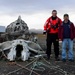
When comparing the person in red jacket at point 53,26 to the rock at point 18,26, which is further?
the rock at point 18,26

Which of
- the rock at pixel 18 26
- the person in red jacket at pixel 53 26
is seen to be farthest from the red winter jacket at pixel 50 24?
the rock at pixel 18 26

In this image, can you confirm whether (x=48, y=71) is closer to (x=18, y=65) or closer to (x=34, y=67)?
(x=34, y=67)

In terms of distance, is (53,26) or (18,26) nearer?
(53,26)

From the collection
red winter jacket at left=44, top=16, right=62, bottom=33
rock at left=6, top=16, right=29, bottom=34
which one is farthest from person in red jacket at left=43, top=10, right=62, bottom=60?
rock at left=6, top=16, right=29, bottom=34

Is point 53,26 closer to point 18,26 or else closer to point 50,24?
point 50,24

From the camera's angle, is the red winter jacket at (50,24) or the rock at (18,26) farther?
the rock at (18,26)

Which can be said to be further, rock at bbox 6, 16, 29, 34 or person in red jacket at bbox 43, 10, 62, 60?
rock at bbox 6, 16, 29, 34

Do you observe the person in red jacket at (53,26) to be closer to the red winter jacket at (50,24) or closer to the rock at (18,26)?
the red winter jacket at (50,24)

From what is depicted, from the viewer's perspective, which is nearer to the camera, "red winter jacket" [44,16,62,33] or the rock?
"red winter jacket" [44,16,62,33]

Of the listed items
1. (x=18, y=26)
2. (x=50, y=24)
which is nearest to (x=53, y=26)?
(x=50, y=24)

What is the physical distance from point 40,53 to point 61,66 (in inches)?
124

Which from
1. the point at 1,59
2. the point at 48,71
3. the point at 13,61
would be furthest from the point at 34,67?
the point at 1,59

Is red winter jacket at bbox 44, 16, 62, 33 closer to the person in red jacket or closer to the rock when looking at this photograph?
the person in red jacket

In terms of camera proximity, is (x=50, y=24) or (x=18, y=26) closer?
(x=50, y=24)
